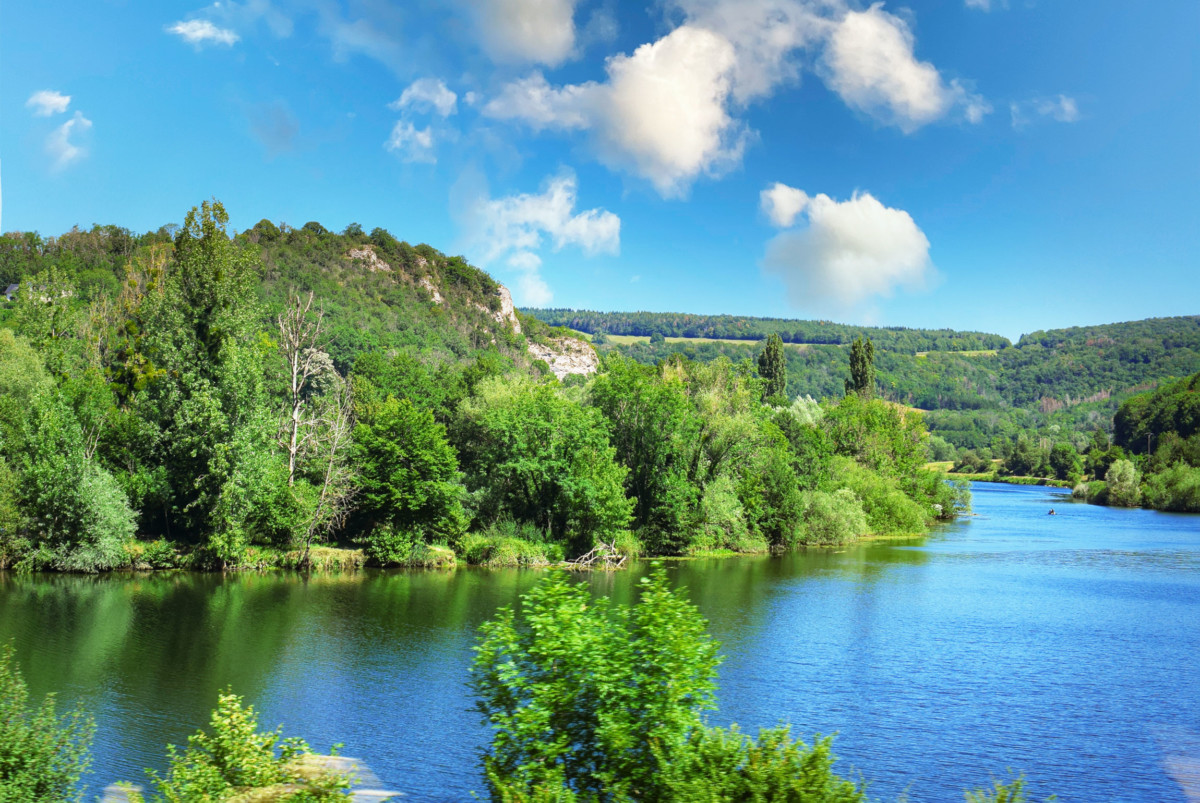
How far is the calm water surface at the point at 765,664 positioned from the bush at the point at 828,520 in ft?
43.2

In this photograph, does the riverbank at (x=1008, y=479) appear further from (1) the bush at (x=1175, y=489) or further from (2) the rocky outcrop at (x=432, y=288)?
(2) the rocky outcrop at (x=432, y=288)

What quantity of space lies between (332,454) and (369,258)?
299ft

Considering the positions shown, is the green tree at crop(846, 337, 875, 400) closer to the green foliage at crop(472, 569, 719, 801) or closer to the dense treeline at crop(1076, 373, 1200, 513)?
the dense treeline at crop(1076, 373, 1200, 513)

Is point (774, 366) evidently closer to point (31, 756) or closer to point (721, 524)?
point (721, 524)

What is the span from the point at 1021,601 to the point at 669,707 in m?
37.9

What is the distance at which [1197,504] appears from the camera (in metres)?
103

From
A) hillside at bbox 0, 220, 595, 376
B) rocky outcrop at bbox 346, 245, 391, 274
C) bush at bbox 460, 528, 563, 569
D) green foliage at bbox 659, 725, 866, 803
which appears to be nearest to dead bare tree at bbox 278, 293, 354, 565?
bush at bbox 460, 528, 563, 569

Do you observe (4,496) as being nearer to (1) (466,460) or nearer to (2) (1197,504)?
(1) (466,460)

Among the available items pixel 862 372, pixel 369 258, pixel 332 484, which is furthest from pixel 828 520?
pixel 369 258

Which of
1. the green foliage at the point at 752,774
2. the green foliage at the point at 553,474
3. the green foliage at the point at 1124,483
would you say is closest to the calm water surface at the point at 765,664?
the green foliage at the point at 553,474

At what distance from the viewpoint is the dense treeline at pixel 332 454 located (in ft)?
141

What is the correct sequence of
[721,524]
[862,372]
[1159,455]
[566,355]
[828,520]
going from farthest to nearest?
1. [566,355]
2. [1159,455]
3. [862,372]
4. [828,520]
5. [721,524]

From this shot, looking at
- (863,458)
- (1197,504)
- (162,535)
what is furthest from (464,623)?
(1197,504)

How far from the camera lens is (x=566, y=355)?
15312 centimetres
